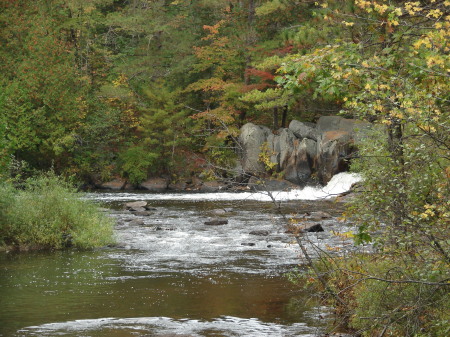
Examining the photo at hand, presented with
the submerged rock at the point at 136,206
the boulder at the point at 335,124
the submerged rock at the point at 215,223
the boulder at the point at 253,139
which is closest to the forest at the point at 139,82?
the boulder at the point at 253,139

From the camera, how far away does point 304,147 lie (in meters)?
36.9

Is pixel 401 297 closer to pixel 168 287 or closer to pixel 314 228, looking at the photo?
pixel 168 287

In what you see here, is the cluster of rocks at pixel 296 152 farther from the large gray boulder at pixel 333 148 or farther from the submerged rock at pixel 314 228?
the submerged rock at pixel 314 228

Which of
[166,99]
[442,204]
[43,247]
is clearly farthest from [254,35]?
[442,204]

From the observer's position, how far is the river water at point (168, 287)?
10344mm

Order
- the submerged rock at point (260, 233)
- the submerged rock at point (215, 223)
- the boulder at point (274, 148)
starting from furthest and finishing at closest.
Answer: the boulder at point (274, 148) → the submerged rock at point (215, 223) → the submerged rock at point (260, 233)

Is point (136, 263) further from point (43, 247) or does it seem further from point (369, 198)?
point (369, 198)

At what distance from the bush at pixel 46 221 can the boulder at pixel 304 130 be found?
2158 centimetres

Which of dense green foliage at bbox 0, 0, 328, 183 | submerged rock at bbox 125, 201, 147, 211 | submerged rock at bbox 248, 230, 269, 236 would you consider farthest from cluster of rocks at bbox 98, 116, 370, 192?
submerged rock at bbox 248, 230, 269, 236

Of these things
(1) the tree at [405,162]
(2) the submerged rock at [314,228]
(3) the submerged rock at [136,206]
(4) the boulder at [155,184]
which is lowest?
(4) the boulder at [155,184]

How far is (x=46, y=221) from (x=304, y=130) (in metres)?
23.2

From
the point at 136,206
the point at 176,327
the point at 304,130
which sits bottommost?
the point at 304,130

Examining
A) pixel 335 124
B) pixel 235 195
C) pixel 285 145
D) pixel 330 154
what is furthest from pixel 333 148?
pixel 235 195

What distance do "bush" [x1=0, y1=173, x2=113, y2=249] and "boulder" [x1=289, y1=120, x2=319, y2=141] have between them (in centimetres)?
2158
